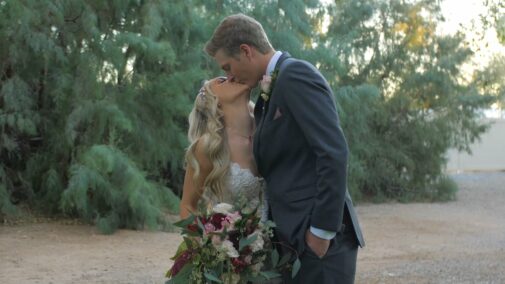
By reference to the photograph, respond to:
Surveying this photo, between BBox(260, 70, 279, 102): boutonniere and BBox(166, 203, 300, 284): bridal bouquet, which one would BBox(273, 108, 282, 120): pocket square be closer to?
BBox(260, 70, 279, 102): boutonniere

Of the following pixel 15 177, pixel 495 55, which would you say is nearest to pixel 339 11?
pixel 495 55

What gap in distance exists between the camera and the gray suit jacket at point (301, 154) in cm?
270

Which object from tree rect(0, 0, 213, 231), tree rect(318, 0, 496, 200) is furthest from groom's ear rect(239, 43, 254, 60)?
tree rect(318, 0, 496, 200)

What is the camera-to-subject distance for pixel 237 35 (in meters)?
2.89

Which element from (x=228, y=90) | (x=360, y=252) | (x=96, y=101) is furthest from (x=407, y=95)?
(x=228, y=90)

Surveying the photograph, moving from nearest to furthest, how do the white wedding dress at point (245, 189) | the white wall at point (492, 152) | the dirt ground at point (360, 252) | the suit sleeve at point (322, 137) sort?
the suit sleeve at point (322, 137), the white wedding dress at point (245, 189), the dirt ground at point (360, 252), the white wall at point (492, 152)

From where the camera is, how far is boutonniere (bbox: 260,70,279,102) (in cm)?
287

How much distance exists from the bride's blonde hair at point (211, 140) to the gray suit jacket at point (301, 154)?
0.23 m

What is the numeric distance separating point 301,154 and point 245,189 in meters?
0.38

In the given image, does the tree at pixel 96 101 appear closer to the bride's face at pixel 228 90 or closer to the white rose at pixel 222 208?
the bride's face at pixel 228 90

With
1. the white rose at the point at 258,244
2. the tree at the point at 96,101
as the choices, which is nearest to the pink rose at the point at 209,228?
the white rose at the point at 258,244

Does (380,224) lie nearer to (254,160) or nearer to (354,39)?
(354,39)

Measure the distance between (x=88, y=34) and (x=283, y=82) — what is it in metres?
9.55

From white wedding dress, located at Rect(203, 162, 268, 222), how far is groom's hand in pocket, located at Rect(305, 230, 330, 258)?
0.98 ft
